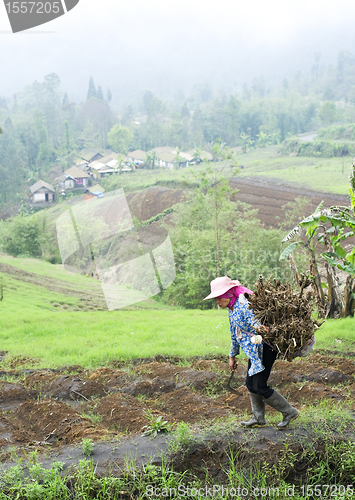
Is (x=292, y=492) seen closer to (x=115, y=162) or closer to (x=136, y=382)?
(x=136, y=382)

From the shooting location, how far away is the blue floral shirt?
3883 mm

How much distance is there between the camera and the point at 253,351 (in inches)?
154

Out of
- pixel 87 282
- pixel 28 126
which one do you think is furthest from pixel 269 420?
pixel 28 126

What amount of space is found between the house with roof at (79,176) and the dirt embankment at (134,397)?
143 ft

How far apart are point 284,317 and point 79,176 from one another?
1942 inches

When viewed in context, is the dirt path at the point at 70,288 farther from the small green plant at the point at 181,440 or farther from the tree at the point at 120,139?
the tree at the point at 120,139

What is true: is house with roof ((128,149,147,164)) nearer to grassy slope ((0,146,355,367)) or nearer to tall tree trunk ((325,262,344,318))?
grassy slope ((0,146,355,367))

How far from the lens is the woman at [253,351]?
153 inches

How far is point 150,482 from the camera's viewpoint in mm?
3604

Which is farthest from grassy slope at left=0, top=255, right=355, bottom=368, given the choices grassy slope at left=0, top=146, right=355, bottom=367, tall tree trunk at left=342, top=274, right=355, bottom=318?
tall tree trunk at left=342, top=274, right=355, bottom=318

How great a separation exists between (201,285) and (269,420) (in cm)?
1330

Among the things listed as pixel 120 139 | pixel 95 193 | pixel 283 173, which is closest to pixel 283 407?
pixel 95 193

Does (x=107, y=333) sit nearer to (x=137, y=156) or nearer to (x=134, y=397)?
(x=134, y=397)

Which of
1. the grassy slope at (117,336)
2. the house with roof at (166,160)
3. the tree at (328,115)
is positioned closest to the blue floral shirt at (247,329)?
the grassy slope at (117,336)
